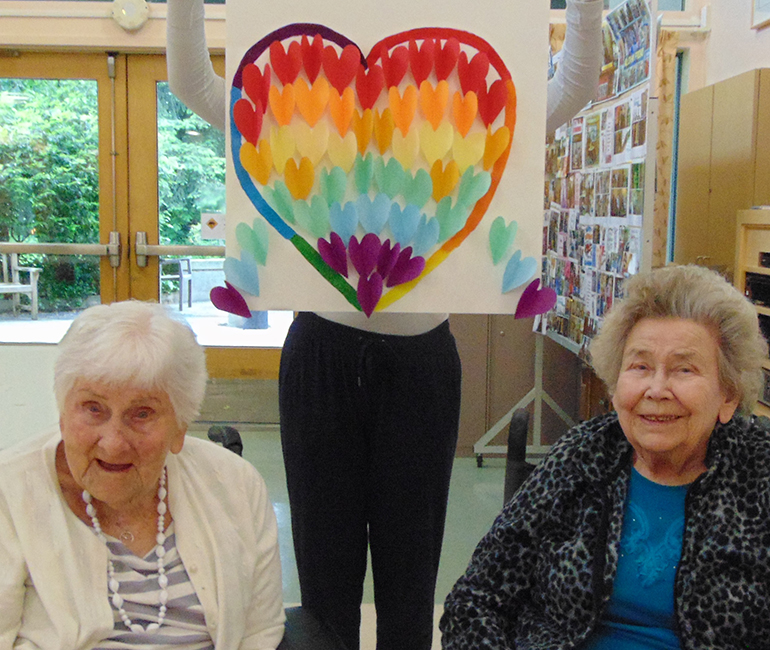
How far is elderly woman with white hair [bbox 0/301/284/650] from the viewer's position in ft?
4.03

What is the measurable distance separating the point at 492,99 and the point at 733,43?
347cm

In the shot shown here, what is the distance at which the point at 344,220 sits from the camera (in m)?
1.36

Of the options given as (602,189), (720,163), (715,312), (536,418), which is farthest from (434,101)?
(536,418)

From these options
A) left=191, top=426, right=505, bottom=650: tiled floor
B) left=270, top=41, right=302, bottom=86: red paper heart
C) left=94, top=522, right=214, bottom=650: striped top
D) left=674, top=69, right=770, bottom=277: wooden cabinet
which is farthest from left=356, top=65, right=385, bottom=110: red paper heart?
left=674, top=69, right=770, bottom=277: wooden cabinet

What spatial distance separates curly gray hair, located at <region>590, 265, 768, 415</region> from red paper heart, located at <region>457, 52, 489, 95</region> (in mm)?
433

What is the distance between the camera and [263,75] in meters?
1.34

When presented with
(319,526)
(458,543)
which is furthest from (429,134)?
(458,543)

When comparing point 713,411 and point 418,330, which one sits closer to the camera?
point 713,411

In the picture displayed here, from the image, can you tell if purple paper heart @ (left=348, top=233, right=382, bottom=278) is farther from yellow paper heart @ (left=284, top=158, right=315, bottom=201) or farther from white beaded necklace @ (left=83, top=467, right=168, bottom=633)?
white beaded necklace @ (left=83, top=467, right=168, bottom=633)

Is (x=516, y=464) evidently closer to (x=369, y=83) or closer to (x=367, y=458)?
(x=367, y=458)

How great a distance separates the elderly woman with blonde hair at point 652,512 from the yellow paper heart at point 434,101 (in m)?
0.44

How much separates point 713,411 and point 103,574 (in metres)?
1.02

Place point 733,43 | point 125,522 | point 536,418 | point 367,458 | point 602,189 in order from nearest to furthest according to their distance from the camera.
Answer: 1. point 125,522
2. point 367,458
3. point 602,189
4. point 733,43
5. point 536,418

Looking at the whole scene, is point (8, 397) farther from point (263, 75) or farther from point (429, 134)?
point (429, 134)
